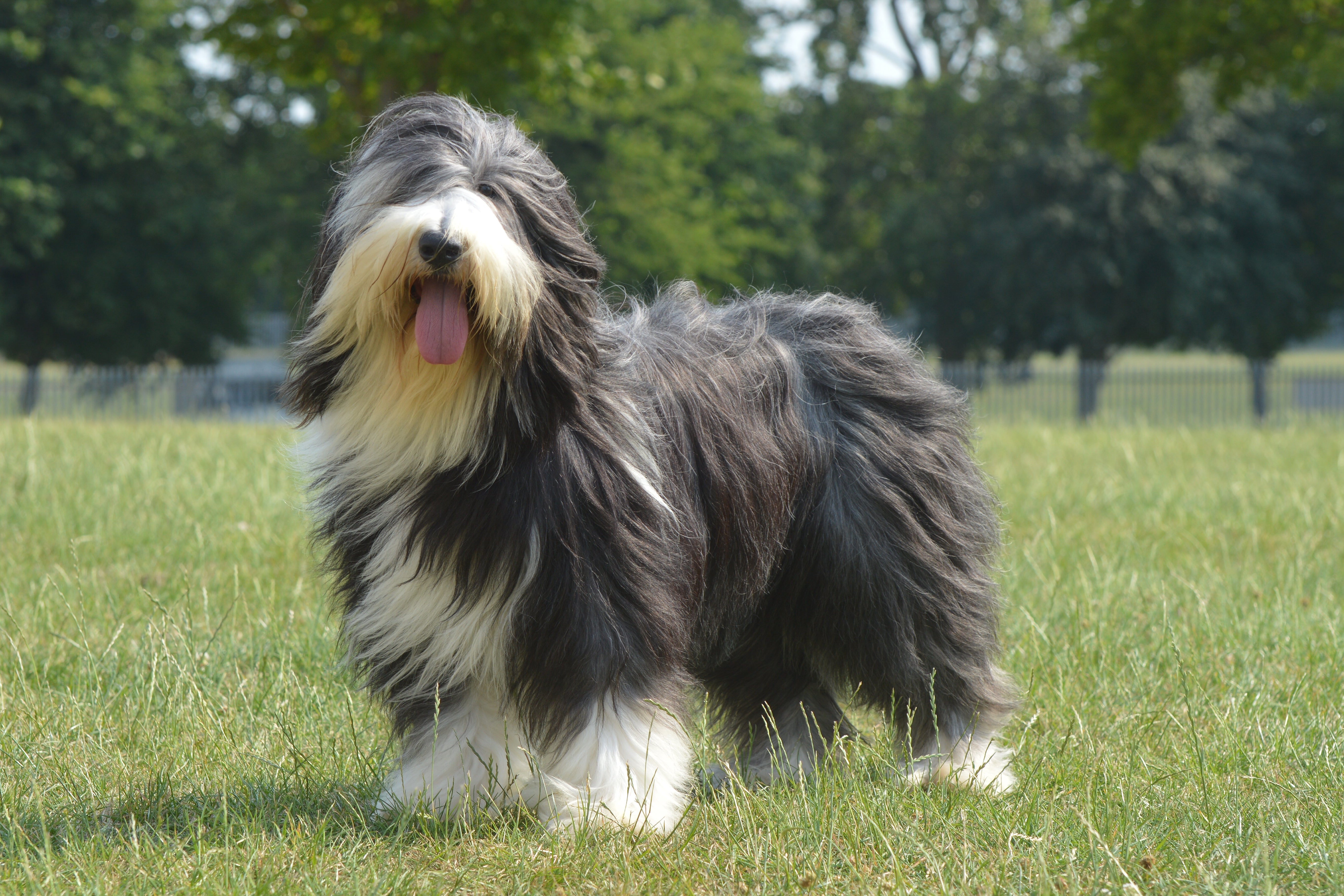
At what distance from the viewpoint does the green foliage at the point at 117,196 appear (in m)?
28.6

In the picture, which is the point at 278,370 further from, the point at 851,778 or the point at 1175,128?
the point at 851,778

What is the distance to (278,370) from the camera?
4094 cm

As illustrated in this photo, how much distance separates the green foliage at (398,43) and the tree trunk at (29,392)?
59.9 feet

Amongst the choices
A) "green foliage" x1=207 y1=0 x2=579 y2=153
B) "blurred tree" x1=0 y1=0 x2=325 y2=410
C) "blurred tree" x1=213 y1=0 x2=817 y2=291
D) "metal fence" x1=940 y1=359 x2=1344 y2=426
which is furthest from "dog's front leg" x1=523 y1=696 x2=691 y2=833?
"blurred tree" x1=0 y1=0 x2=325 y2=410

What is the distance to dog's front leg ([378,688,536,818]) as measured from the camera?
10.1 feet

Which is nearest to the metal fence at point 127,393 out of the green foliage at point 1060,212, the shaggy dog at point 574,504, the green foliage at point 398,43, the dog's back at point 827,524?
the green foliage at point 398,43

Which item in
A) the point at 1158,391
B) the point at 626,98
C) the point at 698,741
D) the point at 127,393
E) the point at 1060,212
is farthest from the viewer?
the point at 1060,212

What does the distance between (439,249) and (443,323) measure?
17cm

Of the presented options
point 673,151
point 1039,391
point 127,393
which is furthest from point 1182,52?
point 127,393

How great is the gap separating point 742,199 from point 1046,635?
1221 inches

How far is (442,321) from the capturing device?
8.77ft

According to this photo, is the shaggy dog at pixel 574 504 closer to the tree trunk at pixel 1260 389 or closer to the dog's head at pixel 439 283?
the dog's head at pixel 439 283

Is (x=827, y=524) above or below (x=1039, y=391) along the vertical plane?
above

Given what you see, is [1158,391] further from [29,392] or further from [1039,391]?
[29,392]
